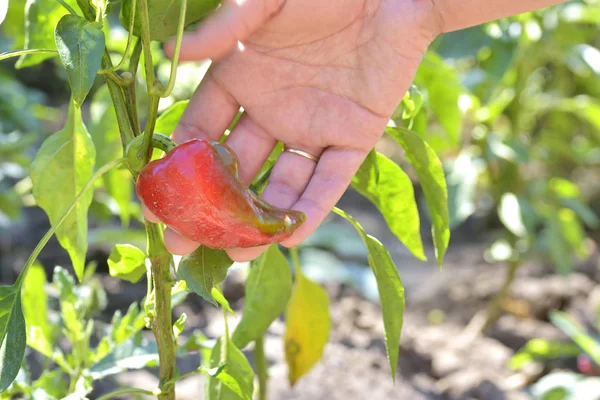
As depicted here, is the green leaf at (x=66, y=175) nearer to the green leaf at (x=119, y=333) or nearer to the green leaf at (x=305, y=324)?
the green leaf at (x=119, y=333)

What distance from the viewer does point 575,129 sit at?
2.85 meters

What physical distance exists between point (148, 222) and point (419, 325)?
60.5 inches

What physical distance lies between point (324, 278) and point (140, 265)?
1.40m

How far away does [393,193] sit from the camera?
93 centimetres

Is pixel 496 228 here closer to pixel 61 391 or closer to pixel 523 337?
pixel 523 337

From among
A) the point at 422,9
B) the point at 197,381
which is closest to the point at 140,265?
the point at 422,9

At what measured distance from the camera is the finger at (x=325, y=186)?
84 cm

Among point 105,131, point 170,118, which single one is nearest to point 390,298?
point 170,118

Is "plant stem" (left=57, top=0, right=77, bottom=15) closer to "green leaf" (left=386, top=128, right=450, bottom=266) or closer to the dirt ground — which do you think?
"green leaf" (left=386, top=128, right=450, bottom=266)

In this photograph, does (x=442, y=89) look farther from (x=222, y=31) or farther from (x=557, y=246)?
(x=557, y=246)

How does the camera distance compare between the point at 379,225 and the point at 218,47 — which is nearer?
the point at 218,47

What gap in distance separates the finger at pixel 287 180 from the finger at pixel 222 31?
0.15 metres

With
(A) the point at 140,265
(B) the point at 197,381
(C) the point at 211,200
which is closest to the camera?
(C) the point at 211,200

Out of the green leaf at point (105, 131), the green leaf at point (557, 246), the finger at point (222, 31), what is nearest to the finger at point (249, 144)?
the finger at point (222, 31)
